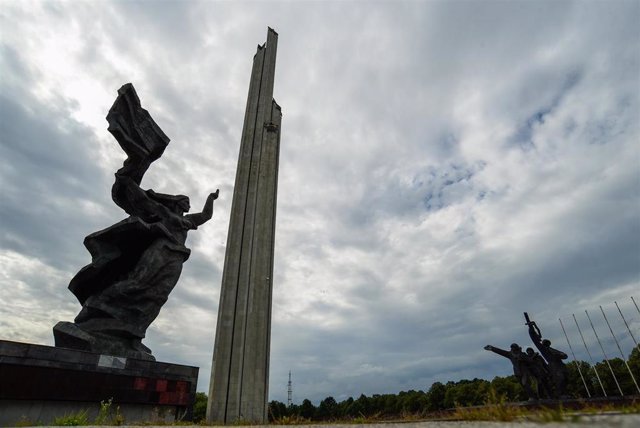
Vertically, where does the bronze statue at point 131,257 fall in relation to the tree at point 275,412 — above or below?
above

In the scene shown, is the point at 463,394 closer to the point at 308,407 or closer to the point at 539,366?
the point at 308,407

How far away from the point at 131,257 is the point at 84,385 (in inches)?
205

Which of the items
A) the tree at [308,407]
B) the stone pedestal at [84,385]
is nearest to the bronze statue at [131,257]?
the stone pedestal at [84,385]

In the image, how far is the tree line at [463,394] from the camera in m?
34.6

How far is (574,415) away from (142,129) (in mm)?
14839

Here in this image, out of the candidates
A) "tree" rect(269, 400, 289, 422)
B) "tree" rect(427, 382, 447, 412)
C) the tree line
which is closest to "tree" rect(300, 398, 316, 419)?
the tree line

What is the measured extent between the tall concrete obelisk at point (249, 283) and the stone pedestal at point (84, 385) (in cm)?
167

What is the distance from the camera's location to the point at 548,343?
41.1 ft

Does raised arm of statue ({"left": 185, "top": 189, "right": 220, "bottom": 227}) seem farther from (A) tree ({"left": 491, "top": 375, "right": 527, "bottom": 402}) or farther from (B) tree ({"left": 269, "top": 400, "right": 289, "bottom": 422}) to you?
(A) tree ({"left": 491, "top": 375, "right": 527, "bottom": 402})

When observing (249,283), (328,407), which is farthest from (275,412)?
(328,407)

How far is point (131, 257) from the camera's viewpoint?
13766 millimetres

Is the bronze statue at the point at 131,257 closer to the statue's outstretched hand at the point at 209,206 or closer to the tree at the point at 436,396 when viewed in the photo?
the statue's outstretched hand at the point at 209,206

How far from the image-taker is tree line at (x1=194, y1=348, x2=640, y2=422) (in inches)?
1361

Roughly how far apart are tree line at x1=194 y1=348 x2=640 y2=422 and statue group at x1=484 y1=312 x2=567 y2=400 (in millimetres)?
1418
